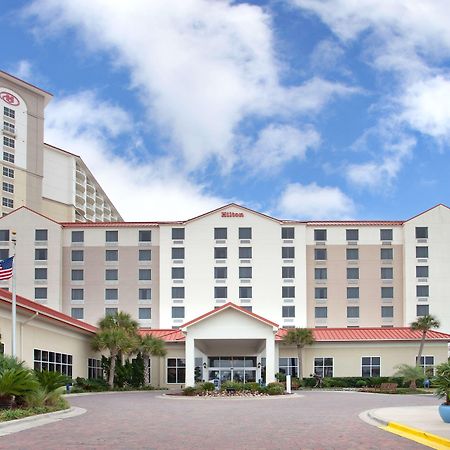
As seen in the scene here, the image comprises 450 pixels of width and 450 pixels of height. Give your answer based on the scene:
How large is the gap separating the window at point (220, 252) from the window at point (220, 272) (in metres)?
1.22

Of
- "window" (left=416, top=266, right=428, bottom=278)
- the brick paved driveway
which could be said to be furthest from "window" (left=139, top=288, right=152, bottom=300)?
the brick paved driveway

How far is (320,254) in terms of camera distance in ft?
273

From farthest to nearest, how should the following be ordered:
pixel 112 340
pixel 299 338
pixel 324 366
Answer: pixel 324 366, pixel 299 338, pixel 112 340

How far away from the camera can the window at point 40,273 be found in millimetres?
81125

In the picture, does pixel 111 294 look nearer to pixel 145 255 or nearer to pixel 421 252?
pixel 145 255

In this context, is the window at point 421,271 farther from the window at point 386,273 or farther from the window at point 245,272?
the window at point 245,272

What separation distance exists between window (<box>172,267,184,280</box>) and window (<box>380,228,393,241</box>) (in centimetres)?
2141

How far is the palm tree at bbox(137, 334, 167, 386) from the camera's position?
2459 inches

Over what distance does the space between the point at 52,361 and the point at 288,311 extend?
37352 millimetres

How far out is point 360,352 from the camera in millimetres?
67500

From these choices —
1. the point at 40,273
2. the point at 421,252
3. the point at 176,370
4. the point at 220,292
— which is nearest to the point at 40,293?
the point at 40,273

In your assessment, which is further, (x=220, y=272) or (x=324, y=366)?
(x=220, y=272)

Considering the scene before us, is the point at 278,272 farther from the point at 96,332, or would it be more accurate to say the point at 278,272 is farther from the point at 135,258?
the point at 96,332

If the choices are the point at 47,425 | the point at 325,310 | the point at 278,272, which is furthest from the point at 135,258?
the point at 47,425
